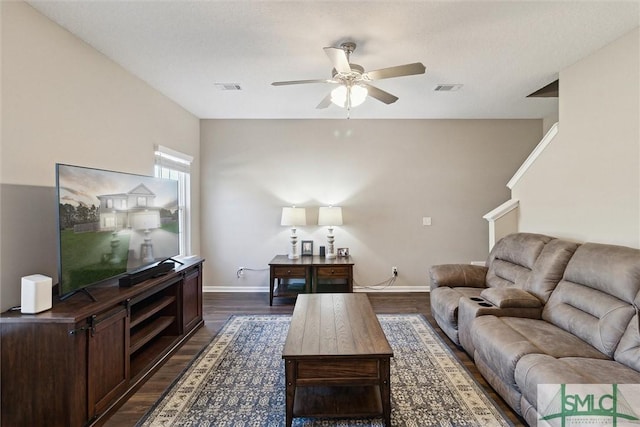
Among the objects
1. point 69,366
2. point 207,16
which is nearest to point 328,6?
point 207,16

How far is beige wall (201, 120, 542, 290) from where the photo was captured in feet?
15.2

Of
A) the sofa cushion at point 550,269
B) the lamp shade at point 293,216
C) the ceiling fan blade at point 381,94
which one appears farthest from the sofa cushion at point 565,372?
the lamp shade at point 293,216

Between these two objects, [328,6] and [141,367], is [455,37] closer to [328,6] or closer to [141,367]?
[328,6]

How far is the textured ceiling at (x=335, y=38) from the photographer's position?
6.59 ft

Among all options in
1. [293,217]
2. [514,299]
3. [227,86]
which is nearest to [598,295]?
[514,299]

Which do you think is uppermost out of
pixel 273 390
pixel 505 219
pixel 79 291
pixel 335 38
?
pixel 335 38

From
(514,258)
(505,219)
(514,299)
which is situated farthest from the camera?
(505,219)

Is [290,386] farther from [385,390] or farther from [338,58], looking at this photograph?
[338,58]

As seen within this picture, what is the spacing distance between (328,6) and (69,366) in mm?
2686

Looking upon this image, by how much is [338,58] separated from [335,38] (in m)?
0.40

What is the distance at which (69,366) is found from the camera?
1.68 meters

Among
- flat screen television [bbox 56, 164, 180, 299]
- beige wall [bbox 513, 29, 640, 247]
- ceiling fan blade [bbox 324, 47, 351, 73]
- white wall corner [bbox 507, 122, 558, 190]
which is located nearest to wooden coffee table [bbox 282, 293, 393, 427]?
flat screen television [bbox 56, 164, 180, 299]

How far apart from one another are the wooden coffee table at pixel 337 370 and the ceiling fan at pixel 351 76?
6.17ft

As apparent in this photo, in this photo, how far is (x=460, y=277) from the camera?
3.34m
